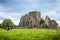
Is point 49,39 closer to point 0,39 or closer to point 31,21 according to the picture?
point 0,39

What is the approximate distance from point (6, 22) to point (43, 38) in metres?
56.6

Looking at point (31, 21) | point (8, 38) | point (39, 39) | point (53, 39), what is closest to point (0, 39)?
point (8, 38)

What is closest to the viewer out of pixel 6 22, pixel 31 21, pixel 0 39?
pixel 0 39

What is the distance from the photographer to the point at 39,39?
29.5 metres

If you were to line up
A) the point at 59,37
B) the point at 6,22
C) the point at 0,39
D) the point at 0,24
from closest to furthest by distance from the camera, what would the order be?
the point at 59,37, the point at 0,39, the point at 6,22, the point at 0,24

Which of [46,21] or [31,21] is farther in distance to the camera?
[31,21]

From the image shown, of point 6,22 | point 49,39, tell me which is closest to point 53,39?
point 49,39

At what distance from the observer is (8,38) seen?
30.3 m

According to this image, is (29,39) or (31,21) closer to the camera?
(29,39)

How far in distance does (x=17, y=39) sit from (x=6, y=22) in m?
55.3

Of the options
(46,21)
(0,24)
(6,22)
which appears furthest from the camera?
(46,21)

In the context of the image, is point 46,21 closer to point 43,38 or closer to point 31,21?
point 31,21

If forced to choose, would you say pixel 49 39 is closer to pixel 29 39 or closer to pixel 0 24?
pixel 29 39

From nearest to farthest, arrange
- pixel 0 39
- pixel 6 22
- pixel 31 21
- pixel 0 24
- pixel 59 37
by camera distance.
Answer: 1. pixel 59 37
2. pixel 0 39
3. pixel 6 22
4. pixel 0 24
5. pixel 31 21
